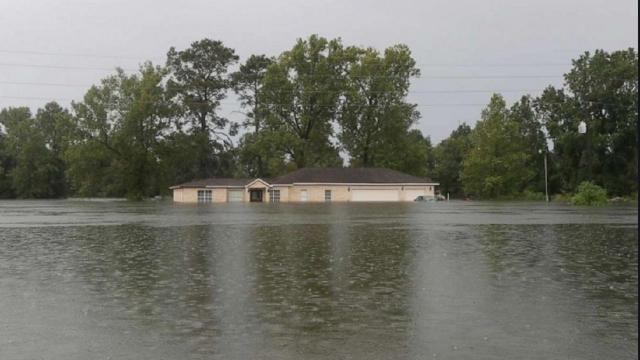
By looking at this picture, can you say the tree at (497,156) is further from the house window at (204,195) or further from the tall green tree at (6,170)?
the tall green tree at (6,170)

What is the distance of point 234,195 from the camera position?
91.5 metres

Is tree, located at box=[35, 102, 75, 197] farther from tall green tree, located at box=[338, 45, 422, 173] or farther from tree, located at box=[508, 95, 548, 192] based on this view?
tree, located at box=[508, 95, 548, 192]

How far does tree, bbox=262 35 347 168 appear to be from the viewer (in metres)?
90.7

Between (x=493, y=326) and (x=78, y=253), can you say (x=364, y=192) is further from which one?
(x=493, y=326)

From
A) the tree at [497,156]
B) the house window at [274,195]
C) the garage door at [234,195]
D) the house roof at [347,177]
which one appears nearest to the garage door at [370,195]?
the house roof at [347,177]

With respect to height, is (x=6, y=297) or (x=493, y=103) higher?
(x=493, y=103)

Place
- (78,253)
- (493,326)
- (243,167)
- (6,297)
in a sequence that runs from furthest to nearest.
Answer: (243,167), (78,253), (6,297), (493,326)

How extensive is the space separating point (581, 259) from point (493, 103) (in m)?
82.5

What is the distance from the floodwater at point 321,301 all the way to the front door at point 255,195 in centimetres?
7339

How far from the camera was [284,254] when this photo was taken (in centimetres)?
1478

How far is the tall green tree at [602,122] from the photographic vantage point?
84.0m

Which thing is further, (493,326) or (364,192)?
(364,192)

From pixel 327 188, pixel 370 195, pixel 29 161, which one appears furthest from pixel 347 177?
pixel 29 161

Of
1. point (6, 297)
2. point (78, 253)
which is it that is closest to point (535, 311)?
point (6, 297)
